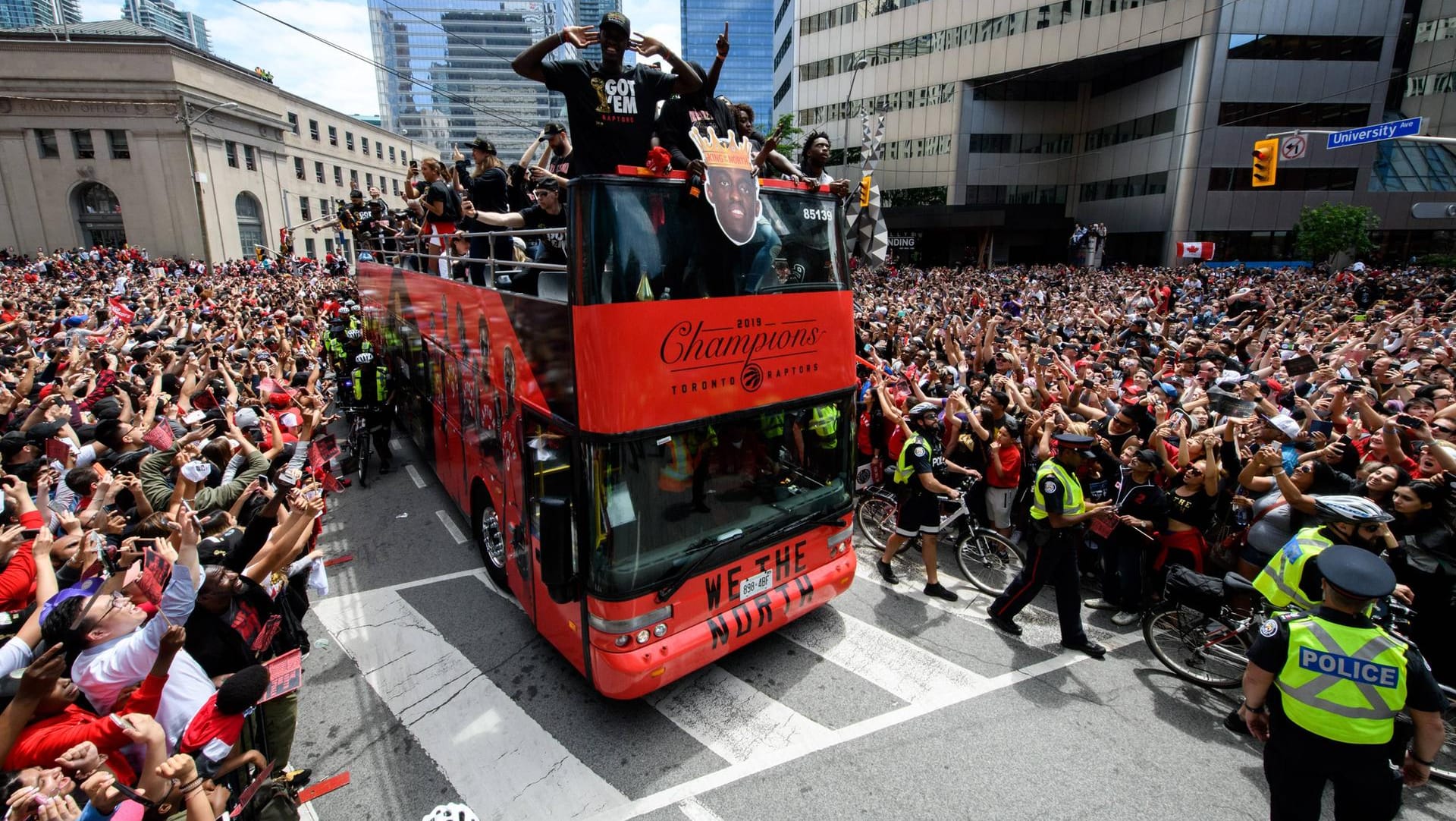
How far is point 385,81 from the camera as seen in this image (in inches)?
5925

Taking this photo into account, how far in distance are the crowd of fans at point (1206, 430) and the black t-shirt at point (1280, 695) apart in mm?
1699

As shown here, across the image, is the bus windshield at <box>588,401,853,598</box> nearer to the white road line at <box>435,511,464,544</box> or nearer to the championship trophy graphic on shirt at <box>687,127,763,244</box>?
the championship trophy graphic on shirt at <box>687,127,763,244</box>

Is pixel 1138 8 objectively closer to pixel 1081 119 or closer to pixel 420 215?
pixel 1081 119

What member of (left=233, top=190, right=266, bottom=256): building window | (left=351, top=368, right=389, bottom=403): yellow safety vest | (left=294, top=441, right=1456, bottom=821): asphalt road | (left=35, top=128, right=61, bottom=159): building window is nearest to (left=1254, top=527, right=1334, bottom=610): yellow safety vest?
(left=294, top=441, right=1456, bottom=821): asphalt road

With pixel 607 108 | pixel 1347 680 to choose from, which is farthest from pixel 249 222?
pixel 1347 680

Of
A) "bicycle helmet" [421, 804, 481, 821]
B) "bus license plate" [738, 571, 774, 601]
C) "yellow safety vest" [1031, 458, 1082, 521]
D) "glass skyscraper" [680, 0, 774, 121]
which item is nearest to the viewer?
"bicycle helmet" [421, 804, 481, 821]

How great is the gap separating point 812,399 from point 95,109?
6024 centimetres

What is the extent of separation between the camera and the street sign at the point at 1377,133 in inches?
571

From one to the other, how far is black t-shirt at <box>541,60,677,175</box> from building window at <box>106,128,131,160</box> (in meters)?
56.8

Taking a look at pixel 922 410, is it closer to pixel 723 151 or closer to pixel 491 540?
pixel 723 151

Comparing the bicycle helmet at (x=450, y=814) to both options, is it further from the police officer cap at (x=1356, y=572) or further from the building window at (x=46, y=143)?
the building window at (x=46, y=143)

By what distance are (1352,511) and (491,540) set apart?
7501mm

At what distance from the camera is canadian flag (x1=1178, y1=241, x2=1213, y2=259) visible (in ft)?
148

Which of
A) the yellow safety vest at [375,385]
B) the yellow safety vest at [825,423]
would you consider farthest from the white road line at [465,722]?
the yellow safety vest at [375,385]
